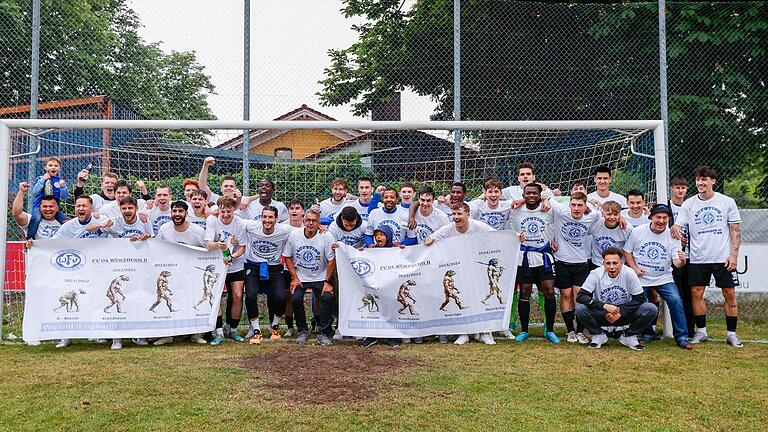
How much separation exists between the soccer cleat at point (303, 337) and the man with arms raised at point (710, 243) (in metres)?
3.87

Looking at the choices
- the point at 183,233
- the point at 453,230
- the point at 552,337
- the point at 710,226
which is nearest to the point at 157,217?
the point at 183,233

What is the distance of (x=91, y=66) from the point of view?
836 centimetres

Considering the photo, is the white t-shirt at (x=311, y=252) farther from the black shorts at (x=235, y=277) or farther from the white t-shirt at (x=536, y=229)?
the white t-shirt at (x=536, y=229)

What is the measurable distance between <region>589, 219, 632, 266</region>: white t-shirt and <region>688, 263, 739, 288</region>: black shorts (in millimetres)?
778

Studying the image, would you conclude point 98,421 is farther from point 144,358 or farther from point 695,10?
point 695,10

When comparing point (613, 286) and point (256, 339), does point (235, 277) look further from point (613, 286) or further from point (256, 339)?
point (613, 286)

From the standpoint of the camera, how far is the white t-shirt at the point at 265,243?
6672 mm

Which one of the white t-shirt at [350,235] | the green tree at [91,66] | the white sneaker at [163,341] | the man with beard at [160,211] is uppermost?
the green tree at [91,66]

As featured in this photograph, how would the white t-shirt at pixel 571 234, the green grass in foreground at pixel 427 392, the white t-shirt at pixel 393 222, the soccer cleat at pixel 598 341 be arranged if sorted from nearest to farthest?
the green grass in foreground at pixel 427 392 < the soccer cleat at pixel 598 341 < the white t-shirt at pixel 571 234 < the white t-shirt at pixel 393 222

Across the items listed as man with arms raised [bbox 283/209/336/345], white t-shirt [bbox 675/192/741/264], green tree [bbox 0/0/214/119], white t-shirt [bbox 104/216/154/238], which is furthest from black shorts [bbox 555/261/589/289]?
green tree [bbox 0/0/214/119]

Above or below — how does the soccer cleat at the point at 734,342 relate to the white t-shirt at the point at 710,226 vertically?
below

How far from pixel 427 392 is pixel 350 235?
8.69ft

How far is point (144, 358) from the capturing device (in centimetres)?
559

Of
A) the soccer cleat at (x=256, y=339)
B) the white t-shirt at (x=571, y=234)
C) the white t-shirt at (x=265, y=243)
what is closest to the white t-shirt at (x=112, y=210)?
the white t-shirt at (x=265, y=243)
